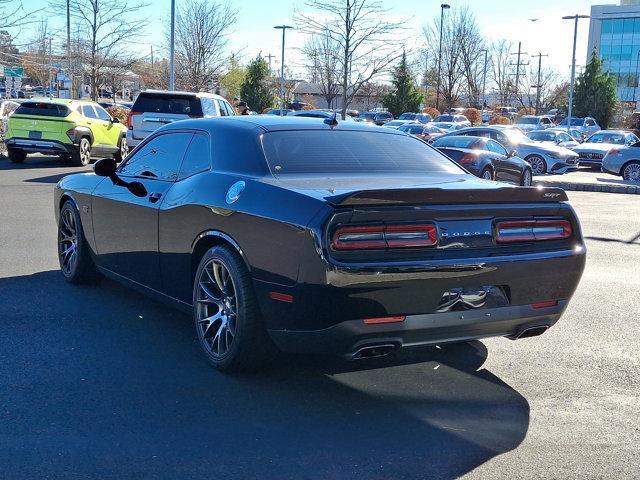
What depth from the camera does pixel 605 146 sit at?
28.8 metres

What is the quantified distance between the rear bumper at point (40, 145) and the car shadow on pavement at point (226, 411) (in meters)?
14.5

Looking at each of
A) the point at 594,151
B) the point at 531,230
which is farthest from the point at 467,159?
the point at 531,230

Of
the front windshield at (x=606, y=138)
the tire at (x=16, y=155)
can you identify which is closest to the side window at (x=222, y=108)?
the tire at (x=16, y=155)

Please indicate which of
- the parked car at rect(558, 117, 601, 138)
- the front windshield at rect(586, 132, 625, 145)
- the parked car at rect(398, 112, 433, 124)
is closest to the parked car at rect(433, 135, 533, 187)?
the front windshield at rect(586, 132, 625, 145)

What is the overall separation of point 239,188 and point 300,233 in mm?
762

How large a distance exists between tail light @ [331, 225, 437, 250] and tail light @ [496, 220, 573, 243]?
473 millimetres

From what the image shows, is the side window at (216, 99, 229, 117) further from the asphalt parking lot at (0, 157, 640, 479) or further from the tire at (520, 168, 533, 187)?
the asphalt parking lot at (0, 157, 640, 479)

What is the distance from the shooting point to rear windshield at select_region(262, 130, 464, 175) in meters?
5.10

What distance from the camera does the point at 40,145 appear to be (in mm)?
19500

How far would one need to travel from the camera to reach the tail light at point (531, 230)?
4.47 metres

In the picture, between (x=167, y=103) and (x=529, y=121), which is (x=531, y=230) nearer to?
(x=167, y=103)

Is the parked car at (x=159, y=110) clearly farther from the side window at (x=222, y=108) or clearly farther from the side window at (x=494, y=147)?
the side window at (x=494, y=147)

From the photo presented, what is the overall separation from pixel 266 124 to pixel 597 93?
178 ft

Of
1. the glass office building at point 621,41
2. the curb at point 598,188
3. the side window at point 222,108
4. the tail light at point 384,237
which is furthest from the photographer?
the glass office building at point 621,41
